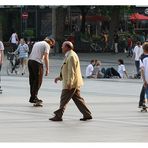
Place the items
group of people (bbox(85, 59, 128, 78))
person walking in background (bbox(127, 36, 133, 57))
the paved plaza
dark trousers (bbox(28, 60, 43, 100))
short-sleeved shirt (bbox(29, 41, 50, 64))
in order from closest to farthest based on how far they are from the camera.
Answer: the paved plaza, short-sleeved shirt (bbox(29, 41, 50, 64)), dark trousers (bbox(28, 60, 43, 100)), group of people (bbox(85, 59, 128, 78)), person walking in background (bbox(127, 36, 133, 57))

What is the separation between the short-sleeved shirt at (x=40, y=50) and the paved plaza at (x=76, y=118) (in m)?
1.13

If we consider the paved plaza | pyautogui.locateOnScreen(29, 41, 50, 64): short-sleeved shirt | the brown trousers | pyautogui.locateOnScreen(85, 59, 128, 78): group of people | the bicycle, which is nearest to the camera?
the paved plaza

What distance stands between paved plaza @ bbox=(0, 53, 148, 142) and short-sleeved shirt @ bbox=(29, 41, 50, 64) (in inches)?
44.6

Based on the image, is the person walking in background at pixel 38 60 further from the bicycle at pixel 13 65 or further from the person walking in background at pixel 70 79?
the bicycle at pixel 13 65

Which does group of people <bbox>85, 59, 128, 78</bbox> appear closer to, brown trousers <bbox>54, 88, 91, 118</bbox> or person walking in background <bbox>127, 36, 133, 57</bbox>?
brown trousers <bbox>54, 88, 91, 118</bbox>

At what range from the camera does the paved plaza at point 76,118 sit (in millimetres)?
8992

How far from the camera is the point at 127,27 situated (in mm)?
57125

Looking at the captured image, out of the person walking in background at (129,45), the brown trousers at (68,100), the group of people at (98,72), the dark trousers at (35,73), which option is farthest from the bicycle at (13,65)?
the person walking in background at (129,45)

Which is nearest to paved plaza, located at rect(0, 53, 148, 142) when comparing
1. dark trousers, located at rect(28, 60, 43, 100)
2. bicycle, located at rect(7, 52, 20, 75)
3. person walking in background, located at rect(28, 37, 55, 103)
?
dark trousers, located at rect(28, 60, 43, 100)

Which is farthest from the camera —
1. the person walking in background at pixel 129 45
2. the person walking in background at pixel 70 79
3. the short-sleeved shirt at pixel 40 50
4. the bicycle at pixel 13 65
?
the person walking in background at pixel 129 45

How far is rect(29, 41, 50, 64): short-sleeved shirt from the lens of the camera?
13.0 m

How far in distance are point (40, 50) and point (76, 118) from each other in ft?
7.75

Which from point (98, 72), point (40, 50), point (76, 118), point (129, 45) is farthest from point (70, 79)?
point (129, 45)
